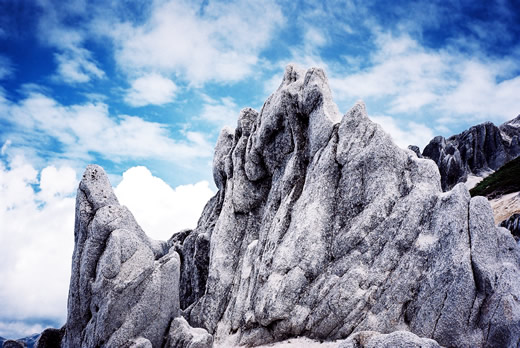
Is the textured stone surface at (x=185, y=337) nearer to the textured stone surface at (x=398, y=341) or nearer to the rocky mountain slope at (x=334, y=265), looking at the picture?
the rocky mountain slope at (x=334, y=265)

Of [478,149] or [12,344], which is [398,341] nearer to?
[12,344]

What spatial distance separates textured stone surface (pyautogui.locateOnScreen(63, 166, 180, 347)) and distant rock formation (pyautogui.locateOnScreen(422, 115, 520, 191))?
78518 mm

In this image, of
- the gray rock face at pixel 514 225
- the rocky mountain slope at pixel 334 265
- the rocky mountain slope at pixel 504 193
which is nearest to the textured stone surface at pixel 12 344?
the rocky mountain slope at pixel 334 265

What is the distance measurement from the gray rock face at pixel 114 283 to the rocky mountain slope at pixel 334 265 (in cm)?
5

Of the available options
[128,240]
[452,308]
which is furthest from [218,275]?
[452,308]

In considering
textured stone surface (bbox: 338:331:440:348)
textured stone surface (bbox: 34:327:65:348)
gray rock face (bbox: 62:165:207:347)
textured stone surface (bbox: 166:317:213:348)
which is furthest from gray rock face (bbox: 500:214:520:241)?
textured stone surface (bbox: 34:327:65:348)

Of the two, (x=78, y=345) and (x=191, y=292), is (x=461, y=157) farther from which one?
(x=78, y=345)

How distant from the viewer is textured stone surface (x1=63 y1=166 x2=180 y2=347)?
19.2m

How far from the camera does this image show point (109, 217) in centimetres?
2120

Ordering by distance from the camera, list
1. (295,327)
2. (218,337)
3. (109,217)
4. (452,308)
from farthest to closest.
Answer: (218,337)
(109,217)
(295,327)
(452,308)

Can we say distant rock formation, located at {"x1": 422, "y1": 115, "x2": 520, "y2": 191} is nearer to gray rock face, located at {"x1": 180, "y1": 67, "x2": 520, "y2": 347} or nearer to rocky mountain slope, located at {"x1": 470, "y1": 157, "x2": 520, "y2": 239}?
rocky mountain slope, located at {"x1": 470, "y1": 157, "x2": 520, "y2": 239}

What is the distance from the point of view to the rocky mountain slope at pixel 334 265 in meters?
17.2

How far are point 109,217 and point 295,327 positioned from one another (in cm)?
1107

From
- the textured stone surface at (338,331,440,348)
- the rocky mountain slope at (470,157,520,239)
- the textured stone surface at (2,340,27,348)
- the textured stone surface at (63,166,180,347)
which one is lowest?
the textured stone surface at (338,331,440,348)
